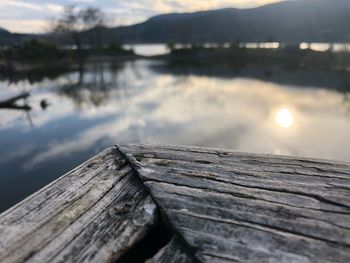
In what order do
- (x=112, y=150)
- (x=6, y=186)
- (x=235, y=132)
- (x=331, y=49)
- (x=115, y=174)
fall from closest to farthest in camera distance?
(x=115, y=174) → (x=112, y=150) → (x=6, y=186) → (x=235, y=132) → (x=331, y=49)

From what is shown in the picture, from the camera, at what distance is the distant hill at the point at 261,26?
81875 mm

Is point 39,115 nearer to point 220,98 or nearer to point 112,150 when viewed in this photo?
point 220,98

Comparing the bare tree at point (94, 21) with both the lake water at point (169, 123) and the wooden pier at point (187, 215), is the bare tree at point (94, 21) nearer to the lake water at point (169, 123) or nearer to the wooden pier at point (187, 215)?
the lake water at point (169, 123)

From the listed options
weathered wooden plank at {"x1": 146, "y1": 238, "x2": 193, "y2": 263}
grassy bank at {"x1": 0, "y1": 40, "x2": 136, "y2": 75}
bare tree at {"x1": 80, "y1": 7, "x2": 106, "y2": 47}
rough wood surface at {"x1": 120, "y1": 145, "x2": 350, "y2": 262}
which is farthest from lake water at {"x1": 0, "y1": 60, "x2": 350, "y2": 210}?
bare tree at {"x1": 80, "y1": 7, "x2": 106, "y2": 47}

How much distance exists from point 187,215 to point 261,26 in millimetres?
114594

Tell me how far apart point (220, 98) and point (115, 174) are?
48.9 ft

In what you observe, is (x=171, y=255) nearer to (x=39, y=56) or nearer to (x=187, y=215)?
(x=187, y=215)

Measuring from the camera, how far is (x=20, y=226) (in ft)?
3.00

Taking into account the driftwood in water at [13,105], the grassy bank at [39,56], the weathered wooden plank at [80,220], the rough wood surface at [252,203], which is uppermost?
the rough wood surface at [252,203]

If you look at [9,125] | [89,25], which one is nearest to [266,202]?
[9,125]

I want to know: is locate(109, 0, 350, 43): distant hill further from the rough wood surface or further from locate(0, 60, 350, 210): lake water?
the rough wood surface

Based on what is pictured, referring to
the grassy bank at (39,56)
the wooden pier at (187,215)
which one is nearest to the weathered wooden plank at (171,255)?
the wooden pier at (187,215)

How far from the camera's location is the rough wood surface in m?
0.82

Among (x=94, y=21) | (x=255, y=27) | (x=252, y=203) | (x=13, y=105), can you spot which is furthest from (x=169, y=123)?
(x=255, y=27)
